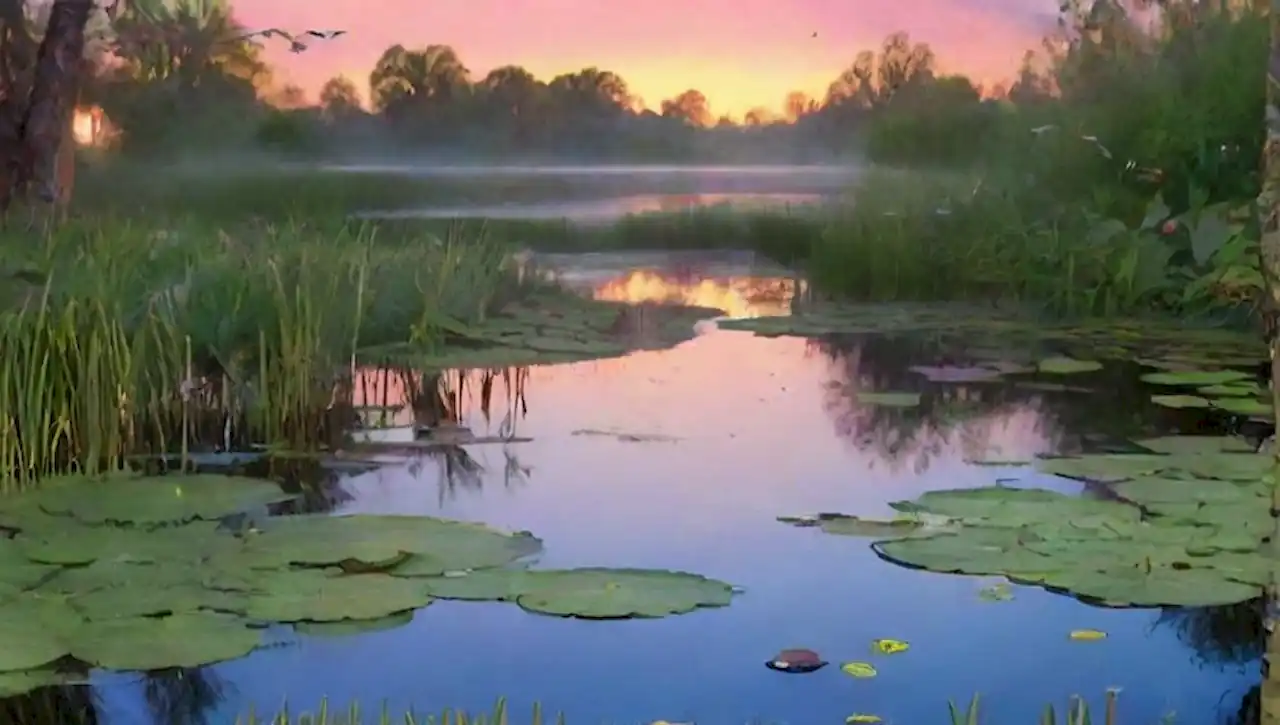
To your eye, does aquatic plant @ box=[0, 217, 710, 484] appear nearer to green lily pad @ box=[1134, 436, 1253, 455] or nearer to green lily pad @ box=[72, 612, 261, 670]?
green lily pad @ box=[72, 612, 261, 670]

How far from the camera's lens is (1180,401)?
2.58 m

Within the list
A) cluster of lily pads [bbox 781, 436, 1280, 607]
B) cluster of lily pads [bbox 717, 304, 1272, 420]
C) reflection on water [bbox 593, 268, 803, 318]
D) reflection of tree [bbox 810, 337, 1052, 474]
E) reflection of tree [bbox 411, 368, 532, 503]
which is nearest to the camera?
cluster of lily pads [bbox 781, 436, 1280, 607]

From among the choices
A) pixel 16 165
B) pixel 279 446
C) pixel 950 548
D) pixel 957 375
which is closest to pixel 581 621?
pixel 950 548

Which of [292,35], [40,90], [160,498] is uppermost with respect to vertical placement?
[292,35]

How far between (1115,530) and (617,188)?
1.72 meters

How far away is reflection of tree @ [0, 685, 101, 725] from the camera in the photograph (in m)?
1.33

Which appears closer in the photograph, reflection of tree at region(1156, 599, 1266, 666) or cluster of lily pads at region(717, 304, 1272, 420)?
reflection of tree at region(1156, 599, 1266, 666)

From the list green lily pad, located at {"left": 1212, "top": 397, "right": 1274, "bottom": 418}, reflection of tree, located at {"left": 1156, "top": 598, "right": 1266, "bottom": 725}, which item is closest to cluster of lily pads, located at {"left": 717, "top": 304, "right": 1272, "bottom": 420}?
green lily pad, located at {"left": 1212, "top": 397, "right": 1274, "bottom": 418}

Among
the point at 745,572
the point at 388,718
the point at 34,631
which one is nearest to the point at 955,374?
the point at 745,572

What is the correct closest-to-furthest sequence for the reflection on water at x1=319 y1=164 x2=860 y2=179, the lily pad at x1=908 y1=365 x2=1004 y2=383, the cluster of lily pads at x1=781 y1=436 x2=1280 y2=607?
the cluster of lily pads at x1=781 y1=436 x2=1280 y2=607 < the lily pad at x1=908 y1=365 x2=1004 y2=383 < the reflection on water at x1=319 y1=164 x2=860 y2=179

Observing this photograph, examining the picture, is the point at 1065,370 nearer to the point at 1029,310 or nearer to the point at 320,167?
the point at 1029,310

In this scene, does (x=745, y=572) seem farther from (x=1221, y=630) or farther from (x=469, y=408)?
(x=469, y=408)

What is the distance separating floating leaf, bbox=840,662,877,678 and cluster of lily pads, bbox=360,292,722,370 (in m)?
1.46

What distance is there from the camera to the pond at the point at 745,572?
56.4 inches
